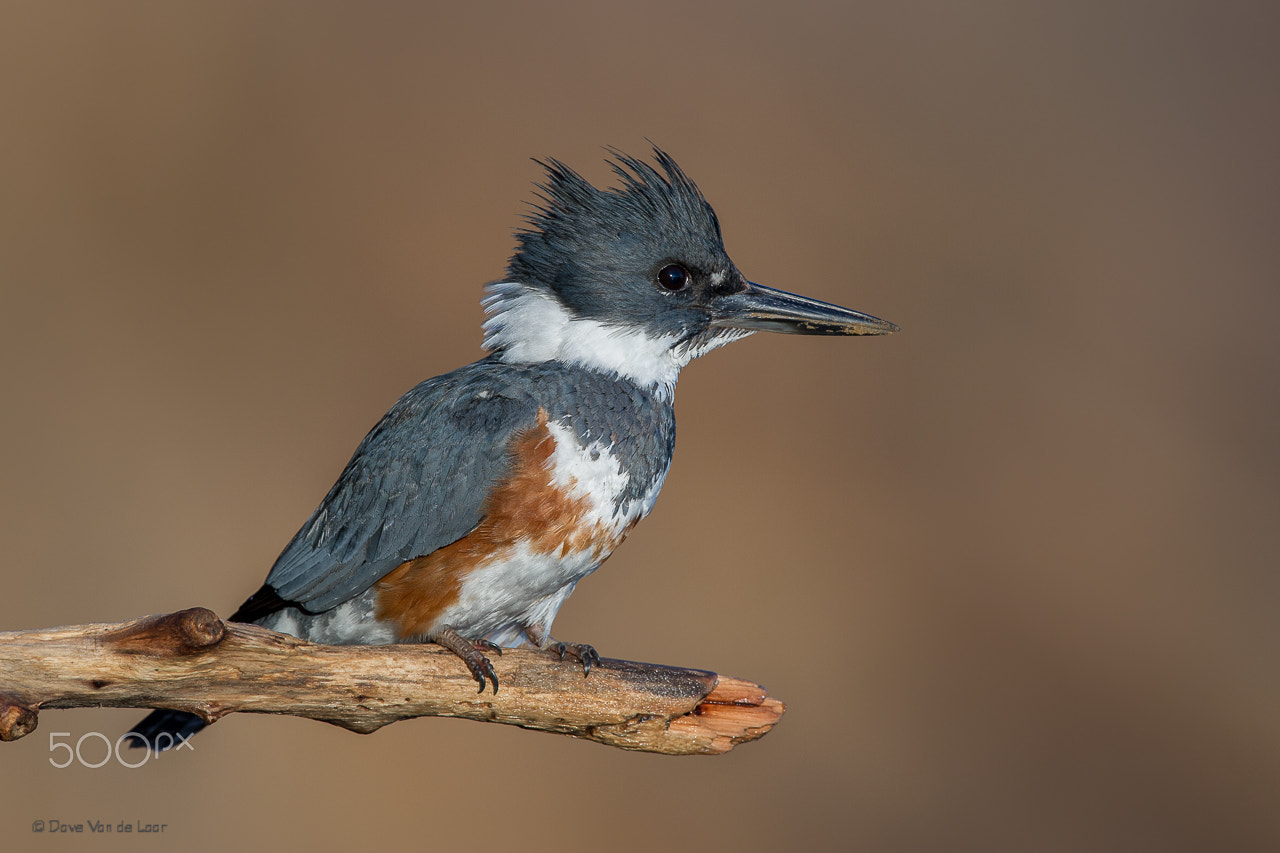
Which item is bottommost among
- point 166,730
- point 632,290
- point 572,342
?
point 166,730

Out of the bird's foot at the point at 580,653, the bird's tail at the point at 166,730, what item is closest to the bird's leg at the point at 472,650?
the bird's foot at the point at 580,653

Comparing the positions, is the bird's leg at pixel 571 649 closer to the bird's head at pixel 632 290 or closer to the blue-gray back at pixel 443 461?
the blue-gray back at pixel 443 461

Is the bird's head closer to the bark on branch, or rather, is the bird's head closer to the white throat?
the white throat

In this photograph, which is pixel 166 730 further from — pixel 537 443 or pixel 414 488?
pixel 537 443

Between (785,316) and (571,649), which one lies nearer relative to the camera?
(571,649)

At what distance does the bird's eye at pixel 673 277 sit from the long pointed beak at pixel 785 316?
0.08 meters

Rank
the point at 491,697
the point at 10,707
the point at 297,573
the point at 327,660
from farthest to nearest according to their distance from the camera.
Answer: the point at 297,573 < the point at 491,697 < the point at 327,660 < the point at 10,707

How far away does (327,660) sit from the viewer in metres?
1.69

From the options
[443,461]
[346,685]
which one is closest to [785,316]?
[443,461]

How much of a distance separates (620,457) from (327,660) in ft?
2.00

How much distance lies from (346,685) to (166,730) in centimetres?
51

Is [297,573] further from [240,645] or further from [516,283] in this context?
[516,283]

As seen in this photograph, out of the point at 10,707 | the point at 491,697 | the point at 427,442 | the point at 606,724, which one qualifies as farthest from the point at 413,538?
the point at 10,707

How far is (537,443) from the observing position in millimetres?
1832
